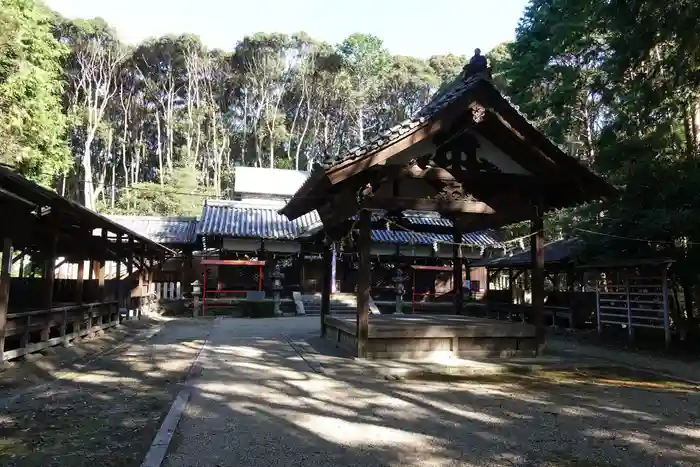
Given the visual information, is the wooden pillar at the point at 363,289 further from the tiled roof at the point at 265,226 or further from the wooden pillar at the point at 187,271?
the wooden pillar at the point at 187,271

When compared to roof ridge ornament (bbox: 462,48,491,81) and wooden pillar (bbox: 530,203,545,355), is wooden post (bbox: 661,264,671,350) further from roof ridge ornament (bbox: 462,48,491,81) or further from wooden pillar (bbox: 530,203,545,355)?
roof ridge ornament (bbox: 462,48,491,81)

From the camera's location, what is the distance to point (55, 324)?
35.6 feet

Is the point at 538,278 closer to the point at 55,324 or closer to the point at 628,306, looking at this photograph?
the point at 628,306

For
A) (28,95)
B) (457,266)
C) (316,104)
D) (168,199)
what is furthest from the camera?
(316,104)

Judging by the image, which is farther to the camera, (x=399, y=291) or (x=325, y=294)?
(x=399, y=291)

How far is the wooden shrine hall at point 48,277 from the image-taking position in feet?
27.6

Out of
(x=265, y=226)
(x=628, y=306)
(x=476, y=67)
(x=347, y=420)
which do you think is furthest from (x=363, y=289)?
(x=265, y=226)

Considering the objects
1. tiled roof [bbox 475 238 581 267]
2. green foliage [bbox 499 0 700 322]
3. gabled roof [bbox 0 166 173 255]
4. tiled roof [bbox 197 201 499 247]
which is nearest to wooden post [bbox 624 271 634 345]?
green foliage [bbox 499 0 700 322]

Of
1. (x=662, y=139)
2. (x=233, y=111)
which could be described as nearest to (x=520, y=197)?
(x=662, y=139)

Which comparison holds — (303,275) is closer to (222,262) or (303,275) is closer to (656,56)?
(222,262)

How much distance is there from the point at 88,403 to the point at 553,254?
1542 centimetres

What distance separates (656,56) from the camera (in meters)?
13.2

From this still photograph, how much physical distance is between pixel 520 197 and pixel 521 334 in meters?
2.75

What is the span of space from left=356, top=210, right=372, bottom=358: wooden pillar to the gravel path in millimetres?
782
